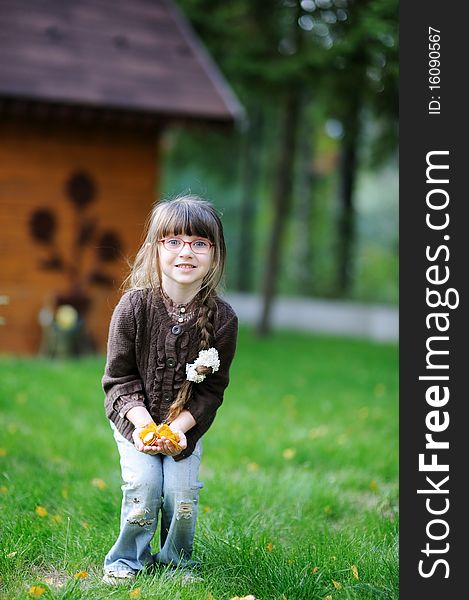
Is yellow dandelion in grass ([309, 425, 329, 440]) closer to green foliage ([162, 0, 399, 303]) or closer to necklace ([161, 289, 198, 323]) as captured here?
green foliage ([162, 0, 399, 303])

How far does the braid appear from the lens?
10.6 ft

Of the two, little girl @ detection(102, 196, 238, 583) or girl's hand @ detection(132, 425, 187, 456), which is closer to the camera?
girl's hand @ detection(132, 425, 187, 456)

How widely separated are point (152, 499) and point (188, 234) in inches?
37.2

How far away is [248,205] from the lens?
21203 millimetres

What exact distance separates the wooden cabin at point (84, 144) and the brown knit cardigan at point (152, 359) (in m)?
7.22

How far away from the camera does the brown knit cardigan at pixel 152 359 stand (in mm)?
3234

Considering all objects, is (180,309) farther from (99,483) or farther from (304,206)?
(304,206)

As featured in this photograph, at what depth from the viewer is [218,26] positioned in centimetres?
1317

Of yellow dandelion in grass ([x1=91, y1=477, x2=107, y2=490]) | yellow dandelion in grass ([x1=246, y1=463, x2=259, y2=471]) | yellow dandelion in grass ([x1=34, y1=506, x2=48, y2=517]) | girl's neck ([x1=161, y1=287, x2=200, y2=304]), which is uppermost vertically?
girl's neck ([x1=161, y1=287, x2=200, y2=304])

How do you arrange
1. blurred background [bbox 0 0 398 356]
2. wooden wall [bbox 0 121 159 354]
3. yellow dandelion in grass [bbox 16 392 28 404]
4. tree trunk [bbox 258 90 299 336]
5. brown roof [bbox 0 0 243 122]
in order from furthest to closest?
tree trunk [bbox 258 90 299 336], wooden wall [bbox 0 121 159 354], blurred background [bbox 0 0 398 356], brown roof [bbox 0 0 243 122], yellow dandelion in grass [bbox 16 392 28 404]

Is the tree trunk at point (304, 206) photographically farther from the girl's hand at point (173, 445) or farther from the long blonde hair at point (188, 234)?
the girl's hand at point (173, 445)

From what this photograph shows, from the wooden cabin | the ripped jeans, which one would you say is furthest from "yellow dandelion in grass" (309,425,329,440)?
the wooden cabin

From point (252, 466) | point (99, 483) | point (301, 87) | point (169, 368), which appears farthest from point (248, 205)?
point (169, 368)

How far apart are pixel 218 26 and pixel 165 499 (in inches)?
432
